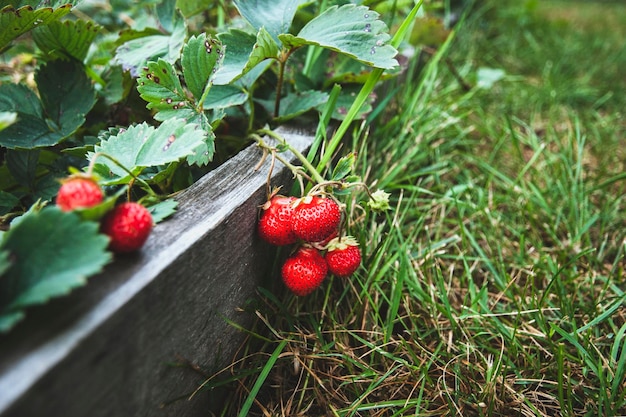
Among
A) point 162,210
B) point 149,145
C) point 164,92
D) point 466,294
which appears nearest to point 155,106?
point 164,92

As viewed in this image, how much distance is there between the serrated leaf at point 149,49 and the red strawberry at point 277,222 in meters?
0.40

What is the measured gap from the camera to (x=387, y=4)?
1623 mm

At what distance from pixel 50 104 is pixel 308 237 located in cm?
64

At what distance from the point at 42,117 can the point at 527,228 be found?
123 cm

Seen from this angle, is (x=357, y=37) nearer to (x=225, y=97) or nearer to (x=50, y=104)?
(x=225, y=97)

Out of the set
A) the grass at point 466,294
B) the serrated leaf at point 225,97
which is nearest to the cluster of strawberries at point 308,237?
the grass at point 466,294

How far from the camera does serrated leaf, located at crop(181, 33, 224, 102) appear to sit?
33.1 inches

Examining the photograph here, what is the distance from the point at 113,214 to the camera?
589 millimetres

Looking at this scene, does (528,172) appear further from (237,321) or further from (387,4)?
(237,321)

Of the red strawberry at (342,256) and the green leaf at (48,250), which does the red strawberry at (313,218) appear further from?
the green leaf at (48,250)

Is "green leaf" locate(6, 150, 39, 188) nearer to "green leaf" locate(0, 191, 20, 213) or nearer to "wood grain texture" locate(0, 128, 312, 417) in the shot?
"green leaf" locate(0, 191, 20, 213)

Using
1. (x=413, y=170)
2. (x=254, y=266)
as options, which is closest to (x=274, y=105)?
(x=254, y=266)

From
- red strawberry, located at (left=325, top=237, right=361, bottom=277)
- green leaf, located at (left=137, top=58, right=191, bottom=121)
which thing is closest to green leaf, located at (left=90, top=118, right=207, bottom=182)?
green leaf, located at (left=137, top=58, right=191, bottom=121)

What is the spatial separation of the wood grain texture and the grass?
0.09 m
